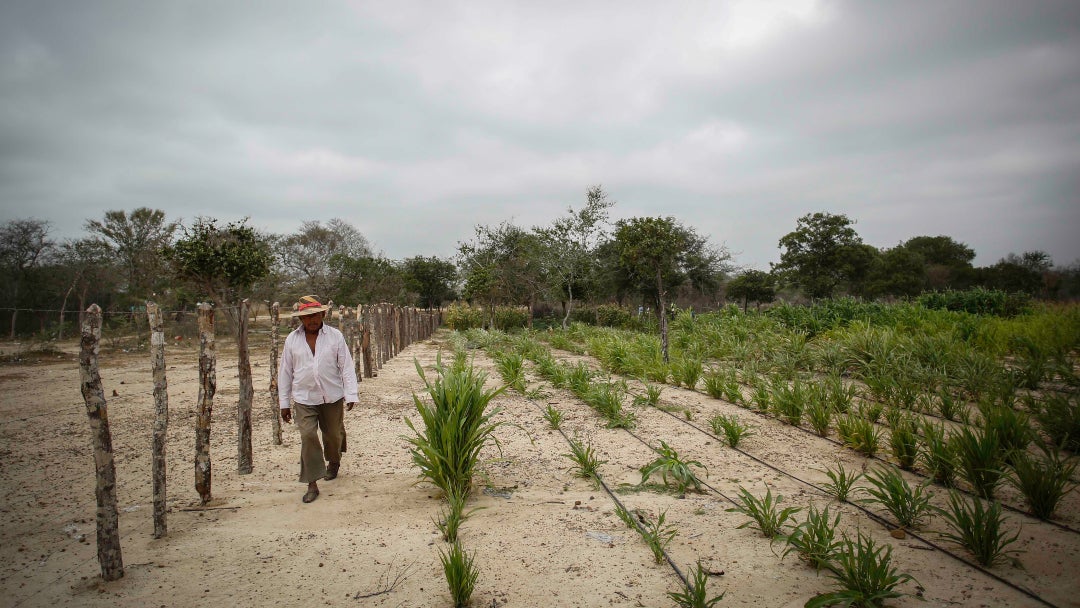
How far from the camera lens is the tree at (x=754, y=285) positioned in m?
32.8

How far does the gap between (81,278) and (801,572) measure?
2622cm

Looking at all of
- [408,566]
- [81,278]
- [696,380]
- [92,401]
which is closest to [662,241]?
[696,380]

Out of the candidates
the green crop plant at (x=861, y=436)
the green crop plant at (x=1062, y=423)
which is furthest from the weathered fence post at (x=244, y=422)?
the green crop plant at (x=1062, y=423)

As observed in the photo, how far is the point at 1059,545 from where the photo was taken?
2.67 meters

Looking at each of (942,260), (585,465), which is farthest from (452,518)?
(942,260)

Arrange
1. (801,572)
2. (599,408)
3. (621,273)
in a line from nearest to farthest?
(801,572), (599,408), (621,273)

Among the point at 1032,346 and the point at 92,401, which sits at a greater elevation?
the point at 92,401

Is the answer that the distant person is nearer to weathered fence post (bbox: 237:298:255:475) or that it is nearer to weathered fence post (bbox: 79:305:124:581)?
weathered fence post (bbox: 237:298:255:475)

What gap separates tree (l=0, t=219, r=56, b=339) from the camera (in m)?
19.1

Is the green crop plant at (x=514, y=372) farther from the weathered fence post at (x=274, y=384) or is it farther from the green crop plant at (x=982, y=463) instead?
the green crop plant at (x=982, y=463)

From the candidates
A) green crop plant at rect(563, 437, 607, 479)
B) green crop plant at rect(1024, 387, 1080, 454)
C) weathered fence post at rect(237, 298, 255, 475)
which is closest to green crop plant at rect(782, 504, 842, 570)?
green crop plant at rect(563, 437, 607, 479)

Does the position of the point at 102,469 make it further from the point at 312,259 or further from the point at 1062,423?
the point at 312,259

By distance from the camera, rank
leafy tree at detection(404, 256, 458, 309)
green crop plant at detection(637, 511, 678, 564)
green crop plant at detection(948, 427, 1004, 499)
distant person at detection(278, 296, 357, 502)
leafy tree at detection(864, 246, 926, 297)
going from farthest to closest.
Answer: leafy tree at detection(404, 256, 458, 309) < leafy tree at detection(864, 246, 926, 297) < distant person at detection(278, 296, 357, 502) < green crop plant at detection(948, 427, 1004, 499) < green crop plant at detection(637, 511, 678, 564)

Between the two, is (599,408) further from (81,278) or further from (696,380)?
(81,278)
